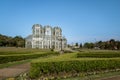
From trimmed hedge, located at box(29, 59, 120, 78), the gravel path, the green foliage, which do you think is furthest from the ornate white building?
trimmed hedge, located at box(29, 59, 120, 78)

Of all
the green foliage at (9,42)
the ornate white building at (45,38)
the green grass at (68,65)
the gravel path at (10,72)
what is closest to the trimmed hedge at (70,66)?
the green grass at (68,65)

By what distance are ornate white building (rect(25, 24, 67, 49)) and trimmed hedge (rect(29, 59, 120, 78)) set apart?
96026 mm

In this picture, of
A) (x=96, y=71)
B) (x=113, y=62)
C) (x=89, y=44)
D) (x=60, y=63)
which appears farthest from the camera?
(x=89, y=44)

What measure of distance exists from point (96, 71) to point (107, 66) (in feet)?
4.18

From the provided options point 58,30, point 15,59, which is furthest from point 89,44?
point 15,59

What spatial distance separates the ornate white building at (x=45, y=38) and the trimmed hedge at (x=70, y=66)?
96.0 metres

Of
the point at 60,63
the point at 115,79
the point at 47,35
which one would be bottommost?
the point at 115,79

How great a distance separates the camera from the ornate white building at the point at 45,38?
115375 mm

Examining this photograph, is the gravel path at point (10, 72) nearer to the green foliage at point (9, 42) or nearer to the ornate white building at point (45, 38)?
the green foliage at point (9, 42)

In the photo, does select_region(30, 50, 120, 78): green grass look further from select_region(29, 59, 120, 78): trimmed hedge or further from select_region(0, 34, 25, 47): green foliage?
select_region(0, 34, 25, 47): green foliage

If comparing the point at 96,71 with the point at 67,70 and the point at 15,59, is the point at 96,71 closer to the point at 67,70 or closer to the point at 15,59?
the point at 67,70

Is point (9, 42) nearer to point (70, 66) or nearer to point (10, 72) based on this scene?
point (10, 72)

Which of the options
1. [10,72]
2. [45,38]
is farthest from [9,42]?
[10,72]

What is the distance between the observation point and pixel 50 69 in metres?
13.7
